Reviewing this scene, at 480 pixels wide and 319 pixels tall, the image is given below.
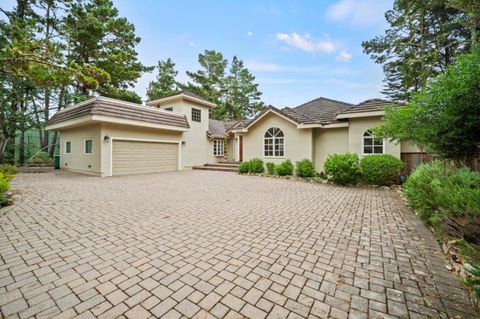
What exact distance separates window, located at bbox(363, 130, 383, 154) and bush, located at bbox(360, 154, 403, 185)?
1.55 m

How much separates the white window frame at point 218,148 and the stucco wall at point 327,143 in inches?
367

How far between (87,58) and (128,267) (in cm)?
2199

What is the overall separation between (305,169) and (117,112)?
10.9 meters

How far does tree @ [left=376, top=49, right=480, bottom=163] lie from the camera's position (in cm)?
370

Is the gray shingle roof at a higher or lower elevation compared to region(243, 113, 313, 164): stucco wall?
higher

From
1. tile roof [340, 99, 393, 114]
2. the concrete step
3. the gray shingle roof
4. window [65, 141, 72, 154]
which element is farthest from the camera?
the concrete step

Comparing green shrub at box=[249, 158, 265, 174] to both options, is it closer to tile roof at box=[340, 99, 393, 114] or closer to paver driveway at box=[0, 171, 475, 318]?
tile roof at box=[340, 99, 393, 114]

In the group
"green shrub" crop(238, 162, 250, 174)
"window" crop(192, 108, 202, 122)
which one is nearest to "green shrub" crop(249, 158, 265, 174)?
"green shrub" crop(238, 162, 250, 174)

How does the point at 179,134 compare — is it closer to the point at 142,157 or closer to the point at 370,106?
the point at 142,157

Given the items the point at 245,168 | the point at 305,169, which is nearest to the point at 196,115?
the point at 245,168

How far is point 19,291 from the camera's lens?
2172mm

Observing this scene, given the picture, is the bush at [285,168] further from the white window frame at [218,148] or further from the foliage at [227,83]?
the foliage at [227,83]

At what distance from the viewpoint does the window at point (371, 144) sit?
1082cm

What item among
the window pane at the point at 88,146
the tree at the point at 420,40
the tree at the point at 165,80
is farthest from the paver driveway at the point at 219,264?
the tree at the point at 165,80
